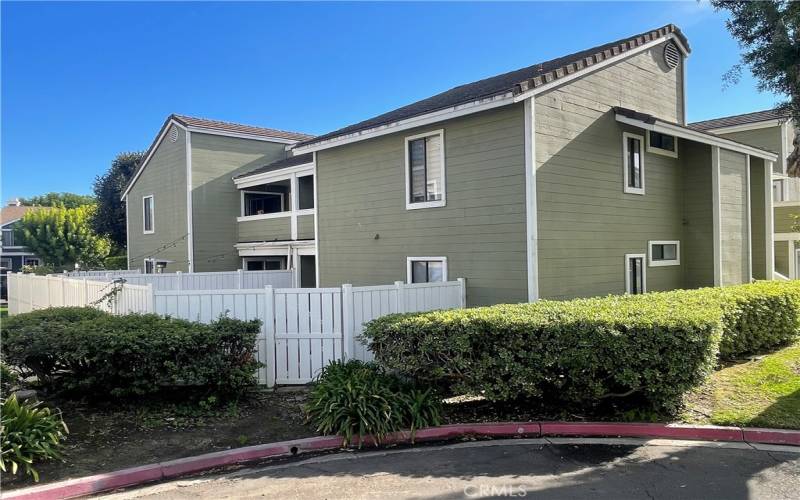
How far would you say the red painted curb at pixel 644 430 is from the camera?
20.4ft

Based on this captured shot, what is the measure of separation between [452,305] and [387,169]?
3752 millimetres

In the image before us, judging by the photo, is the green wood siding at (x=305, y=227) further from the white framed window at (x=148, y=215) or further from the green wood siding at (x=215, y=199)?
the white framed window at (x=148, y=215)

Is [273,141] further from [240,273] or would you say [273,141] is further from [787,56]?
[787,56]

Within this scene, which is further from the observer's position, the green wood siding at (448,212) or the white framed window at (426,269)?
the white framed window at (426,269)

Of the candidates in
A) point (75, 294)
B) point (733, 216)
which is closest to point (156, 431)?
point (75, 294)

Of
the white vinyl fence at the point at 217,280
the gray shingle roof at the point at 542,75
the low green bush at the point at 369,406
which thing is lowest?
the low green bush at the point at 369,406

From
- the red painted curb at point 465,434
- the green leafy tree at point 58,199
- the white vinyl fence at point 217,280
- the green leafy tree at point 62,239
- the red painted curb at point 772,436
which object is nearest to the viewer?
the red painted curb at point 465,434

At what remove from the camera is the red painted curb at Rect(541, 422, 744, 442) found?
6.23 metres

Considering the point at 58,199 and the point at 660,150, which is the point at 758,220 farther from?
the point at 58,199

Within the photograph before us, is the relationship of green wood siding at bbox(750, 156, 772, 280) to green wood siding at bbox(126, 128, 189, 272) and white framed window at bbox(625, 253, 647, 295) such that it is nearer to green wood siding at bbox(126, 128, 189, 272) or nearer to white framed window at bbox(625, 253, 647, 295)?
white framed window at bbox(625, 253, 647, 295)

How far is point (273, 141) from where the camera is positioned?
23531 millimetres

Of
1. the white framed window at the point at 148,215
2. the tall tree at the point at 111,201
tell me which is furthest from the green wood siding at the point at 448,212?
the tall tree at the point at 111,201

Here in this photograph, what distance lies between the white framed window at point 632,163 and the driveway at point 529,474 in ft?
22.8

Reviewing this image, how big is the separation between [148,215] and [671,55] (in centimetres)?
2141
